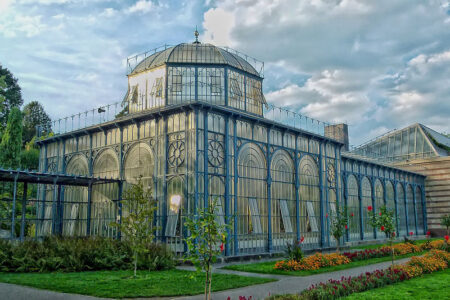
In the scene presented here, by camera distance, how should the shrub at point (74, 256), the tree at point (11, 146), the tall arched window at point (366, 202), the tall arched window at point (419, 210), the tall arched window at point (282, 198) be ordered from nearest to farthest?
the shrub at point (74, 256)
the tall arched window at point (282, 198)
the tall arched window at point (366, 202)
the tree at point (11, 146)
the tall arched window at point (419, 210)

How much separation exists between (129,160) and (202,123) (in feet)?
23.6

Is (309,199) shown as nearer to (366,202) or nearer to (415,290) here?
(366,202)

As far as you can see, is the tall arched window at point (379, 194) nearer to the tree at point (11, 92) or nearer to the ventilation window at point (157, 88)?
the ventilation window at point (157, 88)

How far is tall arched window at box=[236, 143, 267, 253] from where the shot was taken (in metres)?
26.0

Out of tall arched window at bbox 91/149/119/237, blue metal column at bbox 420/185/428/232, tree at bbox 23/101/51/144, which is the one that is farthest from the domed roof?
tree at bbox 23/101/51/144

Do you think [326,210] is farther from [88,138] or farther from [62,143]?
[62,143]

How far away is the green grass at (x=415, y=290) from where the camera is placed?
1291cm

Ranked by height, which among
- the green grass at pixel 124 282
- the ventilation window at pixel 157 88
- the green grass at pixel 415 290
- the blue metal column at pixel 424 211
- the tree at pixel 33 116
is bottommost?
the green grass at pixel 415 290

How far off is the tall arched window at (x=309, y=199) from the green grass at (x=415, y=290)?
48.9 ft

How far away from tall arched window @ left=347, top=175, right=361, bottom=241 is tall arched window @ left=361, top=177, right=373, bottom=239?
1278 millimetres

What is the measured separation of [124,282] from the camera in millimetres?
15297

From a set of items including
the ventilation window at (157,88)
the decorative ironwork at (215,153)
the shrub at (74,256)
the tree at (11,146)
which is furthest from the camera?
the tree at (11,146)

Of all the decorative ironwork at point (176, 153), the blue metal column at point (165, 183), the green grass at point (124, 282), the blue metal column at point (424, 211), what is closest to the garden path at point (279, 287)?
the green grass at point (124, 282)

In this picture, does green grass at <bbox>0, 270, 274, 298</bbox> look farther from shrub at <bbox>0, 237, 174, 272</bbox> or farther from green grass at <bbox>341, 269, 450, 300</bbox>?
green grass at <bbox>341, 269, 450, 300</bbox>
